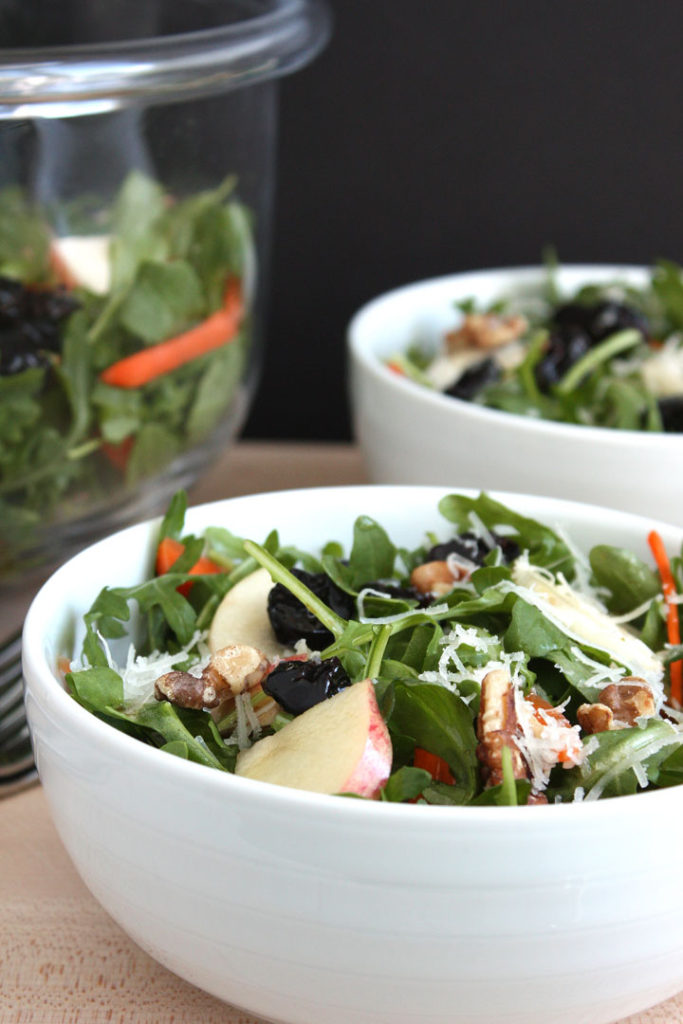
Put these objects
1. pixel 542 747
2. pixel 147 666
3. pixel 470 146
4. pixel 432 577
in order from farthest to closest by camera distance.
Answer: pixel 470 146 → pixel 432 577 → pixel 147 666 → pixel 542 747

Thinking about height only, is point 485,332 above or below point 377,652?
below

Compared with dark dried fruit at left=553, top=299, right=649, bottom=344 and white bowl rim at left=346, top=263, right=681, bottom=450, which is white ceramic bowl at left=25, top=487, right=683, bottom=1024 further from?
dark dried fruit at left=553, top=299, right=649, bottom=344

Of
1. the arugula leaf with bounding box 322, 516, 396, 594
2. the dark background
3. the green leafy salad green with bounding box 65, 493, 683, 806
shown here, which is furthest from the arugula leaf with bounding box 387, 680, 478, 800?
the dark background

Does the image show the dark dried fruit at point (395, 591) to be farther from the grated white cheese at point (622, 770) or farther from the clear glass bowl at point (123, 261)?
the clear glass bowl at point (123, 261)

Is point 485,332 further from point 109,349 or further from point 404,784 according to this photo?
point 404,784

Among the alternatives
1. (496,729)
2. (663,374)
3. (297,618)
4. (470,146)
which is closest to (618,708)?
(496,729)

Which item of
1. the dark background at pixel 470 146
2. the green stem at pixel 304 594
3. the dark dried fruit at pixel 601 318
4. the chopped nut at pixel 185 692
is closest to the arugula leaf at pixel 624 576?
the green stem at pixel 304 594
